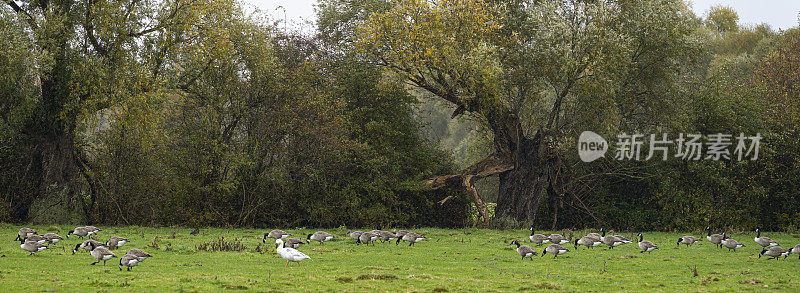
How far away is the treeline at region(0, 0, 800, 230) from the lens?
118ft

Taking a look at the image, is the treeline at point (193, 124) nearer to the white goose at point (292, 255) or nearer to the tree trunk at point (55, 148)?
the tree trunk at point (55, 148)

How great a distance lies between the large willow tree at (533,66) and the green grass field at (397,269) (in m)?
10.8

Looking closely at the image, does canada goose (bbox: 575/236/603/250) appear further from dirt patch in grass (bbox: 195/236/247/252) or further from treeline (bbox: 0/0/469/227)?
treeline (bbox: 0/0/469/227)

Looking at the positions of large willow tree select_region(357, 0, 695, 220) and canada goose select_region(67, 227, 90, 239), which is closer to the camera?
canada goose select_region(67, 227, 90, 239)

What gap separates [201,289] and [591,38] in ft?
89.9

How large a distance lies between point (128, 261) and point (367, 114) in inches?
996

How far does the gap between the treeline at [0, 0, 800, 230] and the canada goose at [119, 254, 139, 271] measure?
16.9 meters

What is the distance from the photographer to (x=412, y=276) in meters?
18.5

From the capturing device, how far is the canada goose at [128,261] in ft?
62.0

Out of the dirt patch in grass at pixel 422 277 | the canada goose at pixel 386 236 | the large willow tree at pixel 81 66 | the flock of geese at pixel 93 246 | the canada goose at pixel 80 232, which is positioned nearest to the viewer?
the dirt patch in grass at pixel 422 277

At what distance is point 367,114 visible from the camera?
4309cm

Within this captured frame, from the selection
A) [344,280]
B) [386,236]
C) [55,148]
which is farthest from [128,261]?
[55,148]

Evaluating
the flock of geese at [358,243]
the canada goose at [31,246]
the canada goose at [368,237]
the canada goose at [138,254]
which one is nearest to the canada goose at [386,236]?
the flock of geese at [358,243]

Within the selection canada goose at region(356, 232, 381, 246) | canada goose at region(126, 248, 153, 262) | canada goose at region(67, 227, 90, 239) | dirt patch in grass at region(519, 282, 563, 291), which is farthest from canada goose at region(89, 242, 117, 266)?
dirt patch in grass at region(519, 282, 563, 291)
